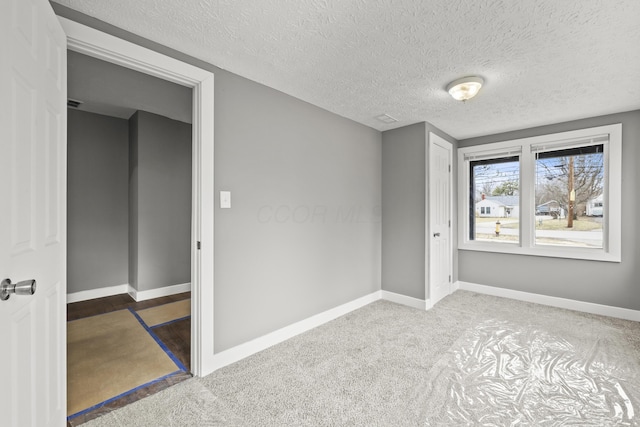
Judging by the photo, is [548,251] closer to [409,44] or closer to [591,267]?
[591,267]

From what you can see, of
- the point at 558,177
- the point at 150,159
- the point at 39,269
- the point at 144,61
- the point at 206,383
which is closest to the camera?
the point at 39,269

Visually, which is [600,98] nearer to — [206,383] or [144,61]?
[144,61]

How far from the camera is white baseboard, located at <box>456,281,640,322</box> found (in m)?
3.28

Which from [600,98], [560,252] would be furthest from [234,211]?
[560,252]

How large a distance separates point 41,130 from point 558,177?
4.94m

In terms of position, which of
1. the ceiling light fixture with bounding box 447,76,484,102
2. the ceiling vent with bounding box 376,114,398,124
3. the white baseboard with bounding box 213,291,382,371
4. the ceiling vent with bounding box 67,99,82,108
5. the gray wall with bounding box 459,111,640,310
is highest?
the ceiling vent with bounding box 67,99,82,108

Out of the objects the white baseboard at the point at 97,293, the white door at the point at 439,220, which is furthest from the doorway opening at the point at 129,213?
the white door at the point at 439,220

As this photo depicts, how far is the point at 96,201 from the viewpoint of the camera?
13.4 ft

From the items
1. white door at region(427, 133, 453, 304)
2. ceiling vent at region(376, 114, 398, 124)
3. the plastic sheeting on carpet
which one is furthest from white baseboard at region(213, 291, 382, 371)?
ceiling vent at region(376, 114, 398, 124)

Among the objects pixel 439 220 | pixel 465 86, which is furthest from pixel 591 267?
pixel 465 86

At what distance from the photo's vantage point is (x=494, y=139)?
4129 millimetres

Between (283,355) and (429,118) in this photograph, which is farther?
(429,118)

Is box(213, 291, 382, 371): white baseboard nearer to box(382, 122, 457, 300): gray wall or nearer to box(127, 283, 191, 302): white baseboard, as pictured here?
box(382, 122, 457, 300): gray wall

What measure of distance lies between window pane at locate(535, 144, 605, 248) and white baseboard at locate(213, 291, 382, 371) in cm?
257
